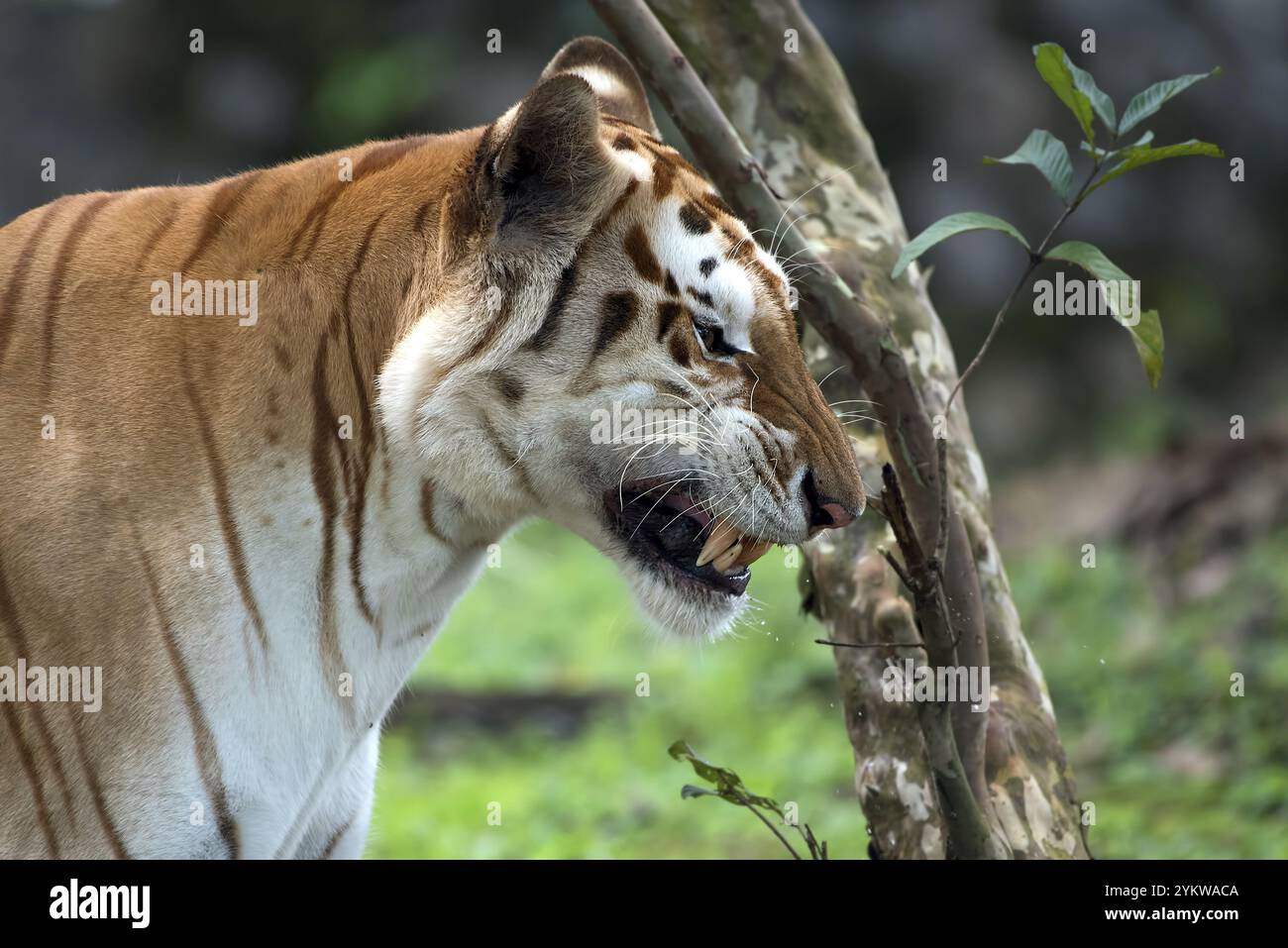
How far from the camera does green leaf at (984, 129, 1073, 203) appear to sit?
2.70 m

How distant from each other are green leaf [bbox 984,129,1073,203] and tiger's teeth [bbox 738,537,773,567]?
871 mm

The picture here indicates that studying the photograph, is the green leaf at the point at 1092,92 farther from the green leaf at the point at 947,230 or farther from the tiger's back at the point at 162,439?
the tiger's back at the point at 162,439

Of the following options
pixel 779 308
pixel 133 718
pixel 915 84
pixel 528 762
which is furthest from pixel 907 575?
pixel 915 84

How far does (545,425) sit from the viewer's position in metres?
2.61

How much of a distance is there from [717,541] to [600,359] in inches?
17.5

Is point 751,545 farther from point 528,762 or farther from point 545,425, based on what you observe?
point 528,762

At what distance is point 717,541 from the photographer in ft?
9.04

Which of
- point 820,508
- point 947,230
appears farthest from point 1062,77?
point 820,508

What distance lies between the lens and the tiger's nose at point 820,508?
8.67 ft

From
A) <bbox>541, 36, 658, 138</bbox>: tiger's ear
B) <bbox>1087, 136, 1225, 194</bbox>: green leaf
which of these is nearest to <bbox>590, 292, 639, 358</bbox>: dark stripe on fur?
<bbox>541, 36, 658, 138</bbox>: tiger's ear

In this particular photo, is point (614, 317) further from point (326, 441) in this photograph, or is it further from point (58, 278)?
point (58, 278)

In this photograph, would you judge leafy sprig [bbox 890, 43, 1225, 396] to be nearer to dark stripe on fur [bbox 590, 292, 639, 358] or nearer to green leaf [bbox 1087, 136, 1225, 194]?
green leaf [bbox 1087, 136, 1225, 194]

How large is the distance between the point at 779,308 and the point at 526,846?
3913 mm

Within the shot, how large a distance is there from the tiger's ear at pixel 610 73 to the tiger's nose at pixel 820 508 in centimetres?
99
